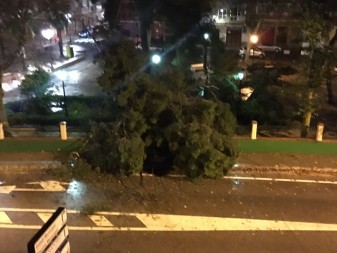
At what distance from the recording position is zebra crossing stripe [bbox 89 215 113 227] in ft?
33.5

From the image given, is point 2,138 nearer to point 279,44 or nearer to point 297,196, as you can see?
point 297,196

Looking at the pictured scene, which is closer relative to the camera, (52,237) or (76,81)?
(52,237)

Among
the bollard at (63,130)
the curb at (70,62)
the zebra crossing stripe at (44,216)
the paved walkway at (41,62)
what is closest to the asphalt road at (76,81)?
the curb at (70,62)

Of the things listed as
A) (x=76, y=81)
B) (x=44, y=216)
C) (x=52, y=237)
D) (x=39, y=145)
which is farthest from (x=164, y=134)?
(x=76, y=81)

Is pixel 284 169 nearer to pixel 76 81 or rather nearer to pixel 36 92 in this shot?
pixel 36 92

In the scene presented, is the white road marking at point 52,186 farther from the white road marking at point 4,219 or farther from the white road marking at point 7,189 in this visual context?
the white road marking at point 4,219

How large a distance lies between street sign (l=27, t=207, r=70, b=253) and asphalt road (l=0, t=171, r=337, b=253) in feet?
16.0

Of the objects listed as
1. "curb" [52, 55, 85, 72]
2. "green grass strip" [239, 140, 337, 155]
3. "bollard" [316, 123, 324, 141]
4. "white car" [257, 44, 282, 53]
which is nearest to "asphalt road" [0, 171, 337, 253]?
"green grass strip" [239, 140, 337, 155]

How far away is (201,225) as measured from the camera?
10.2 meters

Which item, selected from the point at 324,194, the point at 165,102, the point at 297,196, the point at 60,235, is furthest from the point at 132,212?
the point at 60,235

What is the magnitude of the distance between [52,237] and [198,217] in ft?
21.7

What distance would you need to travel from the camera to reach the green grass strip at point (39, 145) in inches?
551

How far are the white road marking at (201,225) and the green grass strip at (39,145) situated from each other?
3.69 metres

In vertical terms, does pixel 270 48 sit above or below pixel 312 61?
below
